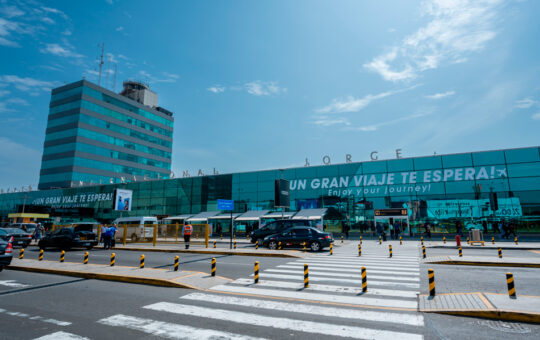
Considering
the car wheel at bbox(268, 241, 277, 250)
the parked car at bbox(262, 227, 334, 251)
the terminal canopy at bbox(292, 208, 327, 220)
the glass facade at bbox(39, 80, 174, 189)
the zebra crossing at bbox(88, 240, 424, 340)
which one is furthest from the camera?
the glass facade at bbox(39, 80, 174, 189)

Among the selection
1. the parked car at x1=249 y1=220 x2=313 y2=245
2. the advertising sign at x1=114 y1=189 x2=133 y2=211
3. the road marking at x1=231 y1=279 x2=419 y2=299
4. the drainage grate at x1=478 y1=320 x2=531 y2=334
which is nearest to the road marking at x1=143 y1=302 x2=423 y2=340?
the drainage grate at x1=478 y1=320 x2=531 y2=334

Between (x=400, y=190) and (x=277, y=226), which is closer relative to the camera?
(x=277, y=226)

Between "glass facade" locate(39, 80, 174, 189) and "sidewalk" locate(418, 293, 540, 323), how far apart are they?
6751cm

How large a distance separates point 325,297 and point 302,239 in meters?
12.2

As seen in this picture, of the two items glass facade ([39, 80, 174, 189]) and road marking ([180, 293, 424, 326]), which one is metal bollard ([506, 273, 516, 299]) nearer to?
road marking ([180, 293, 424, 326])

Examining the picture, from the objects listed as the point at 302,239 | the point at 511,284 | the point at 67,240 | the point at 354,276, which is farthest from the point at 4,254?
the point at 511,284

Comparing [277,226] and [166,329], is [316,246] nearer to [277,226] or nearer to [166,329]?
[277,226]

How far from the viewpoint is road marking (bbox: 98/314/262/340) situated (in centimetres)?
507

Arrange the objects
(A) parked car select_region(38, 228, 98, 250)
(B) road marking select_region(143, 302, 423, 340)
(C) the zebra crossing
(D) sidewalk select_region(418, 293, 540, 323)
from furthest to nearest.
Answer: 1. (A) parked car select_region(38, 228, 98, 250)
2. (D) sidewalk select_region(418, 293, 540, 323)
3. (C) the zebra crossing
4. (B) road marking select_region(143, 302, 423, 340)

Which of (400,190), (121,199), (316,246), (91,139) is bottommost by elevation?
(316,246)

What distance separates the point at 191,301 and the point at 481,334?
6042mm

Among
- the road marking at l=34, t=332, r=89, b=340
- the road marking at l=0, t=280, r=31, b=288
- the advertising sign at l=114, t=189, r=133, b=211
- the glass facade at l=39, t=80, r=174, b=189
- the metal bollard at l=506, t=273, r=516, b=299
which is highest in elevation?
the glass facade at l=39, t=80, r=174, b=189

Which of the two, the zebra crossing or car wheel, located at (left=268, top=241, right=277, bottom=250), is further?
car wheel, located at (left=268, top=241, right=277, bottom=250)

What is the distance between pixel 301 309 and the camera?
6.73 meters
